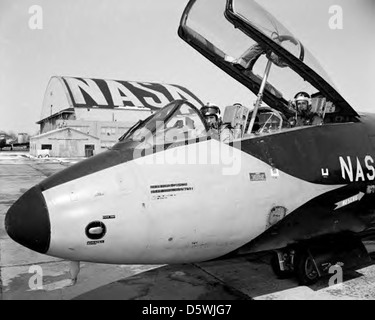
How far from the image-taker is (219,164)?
4.21m

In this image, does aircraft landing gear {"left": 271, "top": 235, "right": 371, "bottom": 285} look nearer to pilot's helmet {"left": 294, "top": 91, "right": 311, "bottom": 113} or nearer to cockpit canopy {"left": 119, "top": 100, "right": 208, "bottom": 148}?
pilot's helmet {"left": 294, "top": 91, "right": 311, "bottom": 113}

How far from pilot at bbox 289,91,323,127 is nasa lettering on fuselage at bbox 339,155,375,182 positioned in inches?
31.0

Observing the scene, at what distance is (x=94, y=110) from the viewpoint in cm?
5541

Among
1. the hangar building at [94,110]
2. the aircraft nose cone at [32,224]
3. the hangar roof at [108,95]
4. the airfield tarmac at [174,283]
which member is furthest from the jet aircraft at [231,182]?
the hangar roof at [108,95]

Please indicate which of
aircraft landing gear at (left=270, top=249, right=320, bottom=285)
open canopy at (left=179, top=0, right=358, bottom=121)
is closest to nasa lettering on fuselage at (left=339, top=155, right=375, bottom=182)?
open canopy at (left=179, top=0, right=358, bottom=121)

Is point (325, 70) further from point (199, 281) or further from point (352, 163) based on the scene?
point (199, 281)

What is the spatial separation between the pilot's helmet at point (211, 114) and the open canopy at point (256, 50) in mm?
667

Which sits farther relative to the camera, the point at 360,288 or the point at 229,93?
the point at 229,93

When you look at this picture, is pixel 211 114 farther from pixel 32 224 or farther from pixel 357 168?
pixel 32 224

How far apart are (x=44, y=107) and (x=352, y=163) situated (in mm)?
77310

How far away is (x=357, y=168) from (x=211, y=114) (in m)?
2.22

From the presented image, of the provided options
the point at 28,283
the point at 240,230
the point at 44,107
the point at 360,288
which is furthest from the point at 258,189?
the point at 44,107

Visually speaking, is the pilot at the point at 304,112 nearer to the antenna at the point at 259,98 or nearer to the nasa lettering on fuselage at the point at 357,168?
the antenna at the point at 259,98

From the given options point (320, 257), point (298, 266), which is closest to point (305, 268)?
point (298, 266)
